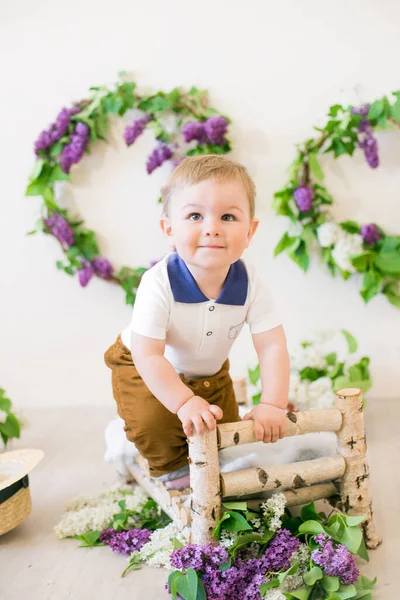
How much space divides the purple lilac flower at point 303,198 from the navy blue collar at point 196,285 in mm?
973

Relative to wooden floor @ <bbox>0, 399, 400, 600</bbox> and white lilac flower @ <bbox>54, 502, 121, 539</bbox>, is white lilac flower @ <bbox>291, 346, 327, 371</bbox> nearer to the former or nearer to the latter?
wooden floor @ <bbox>0, 399, 400, 600</bbox>

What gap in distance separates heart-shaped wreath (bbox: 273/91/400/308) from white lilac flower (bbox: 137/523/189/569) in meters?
1.28

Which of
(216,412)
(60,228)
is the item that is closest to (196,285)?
(216,412)

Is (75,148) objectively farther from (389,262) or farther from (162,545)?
(162,545)

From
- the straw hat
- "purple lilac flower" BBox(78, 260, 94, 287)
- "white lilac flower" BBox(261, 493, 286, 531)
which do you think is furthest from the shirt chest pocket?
"purple lilac flower" BBox(78, 260, 94, 287)

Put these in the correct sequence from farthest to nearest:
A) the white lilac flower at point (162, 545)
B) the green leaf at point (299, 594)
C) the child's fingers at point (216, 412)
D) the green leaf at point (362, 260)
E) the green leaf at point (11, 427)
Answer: the green leaf at point (362, 260)
the green leaf at point (11, 427)
the white lilac flower at point (162, 545)
the child's fingers at point (216, 412)
the green leaf at point (299, 594)

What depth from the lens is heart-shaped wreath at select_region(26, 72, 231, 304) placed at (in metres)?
2.55

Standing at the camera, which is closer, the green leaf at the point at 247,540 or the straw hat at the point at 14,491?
the green leaf at the point at 247,540

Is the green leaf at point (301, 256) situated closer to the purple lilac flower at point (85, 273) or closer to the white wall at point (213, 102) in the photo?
the white wall at point (213, 102)

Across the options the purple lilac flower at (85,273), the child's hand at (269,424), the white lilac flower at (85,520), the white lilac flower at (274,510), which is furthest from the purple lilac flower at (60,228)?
the white lilac flower at (274,510)

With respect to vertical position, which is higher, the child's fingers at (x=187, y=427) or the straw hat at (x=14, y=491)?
the child's fingers at (x=187, y=427)

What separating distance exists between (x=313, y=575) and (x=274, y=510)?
165 millimetres

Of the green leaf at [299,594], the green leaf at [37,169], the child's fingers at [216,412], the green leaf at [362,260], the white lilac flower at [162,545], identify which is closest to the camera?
the green leaf at [299,594]

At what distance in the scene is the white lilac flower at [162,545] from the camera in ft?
4.97
